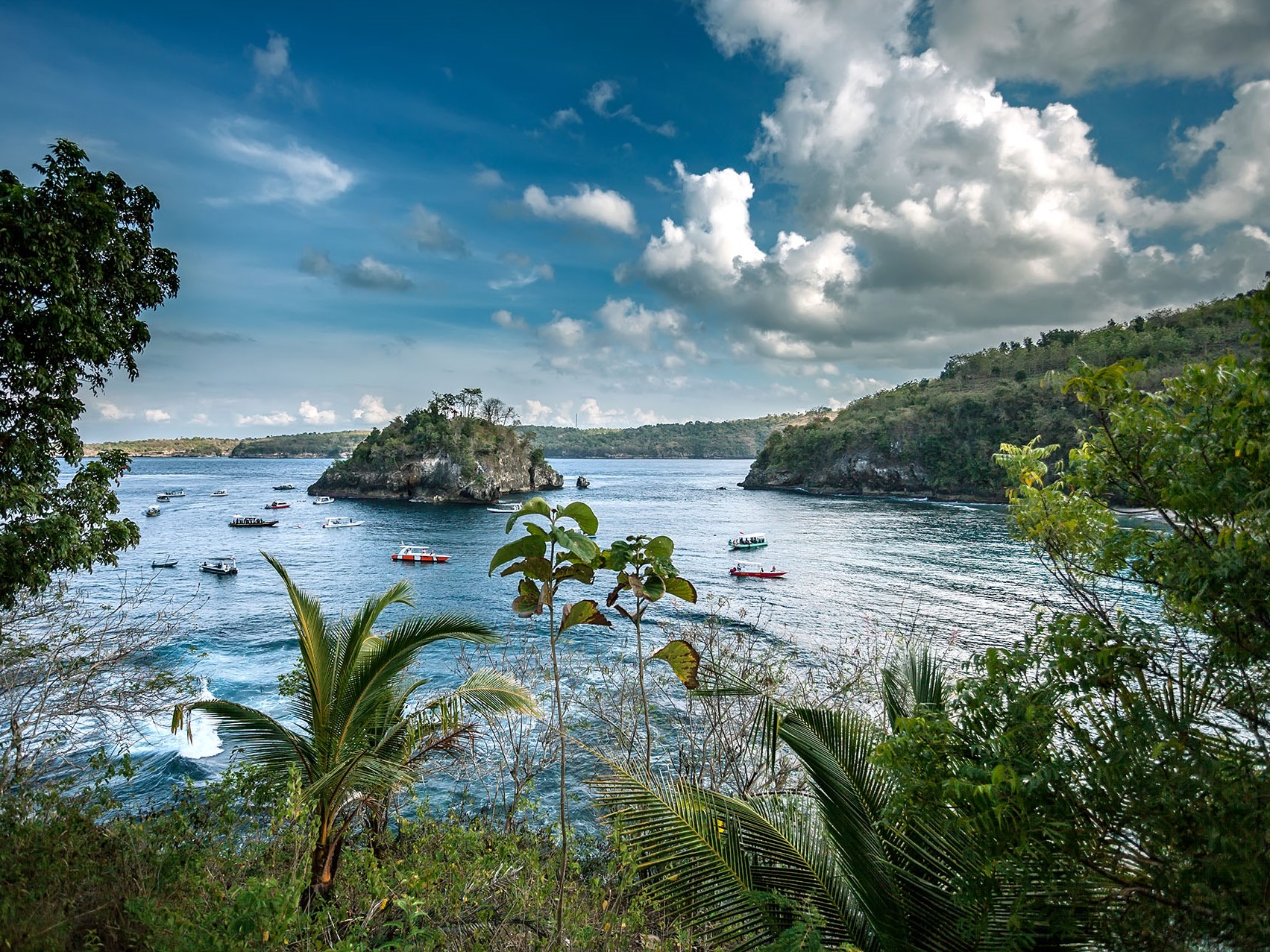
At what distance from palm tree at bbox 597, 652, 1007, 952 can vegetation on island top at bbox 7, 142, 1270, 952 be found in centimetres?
2

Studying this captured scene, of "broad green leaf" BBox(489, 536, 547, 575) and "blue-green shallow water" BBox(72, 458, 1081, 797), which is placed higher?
"broad green leaf" BBox(489, 536, 547, 575)

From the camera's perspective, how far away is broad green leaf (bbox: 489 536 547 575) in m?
4.29

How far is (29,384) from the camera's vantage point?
25.9ft

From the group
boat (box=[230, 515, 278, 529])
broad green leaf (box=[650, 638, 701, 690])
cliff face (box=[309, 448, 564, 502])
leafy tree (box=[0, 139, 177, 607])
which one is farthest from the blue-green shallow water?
broad green leaf (box=[650, 638, 701, 690])

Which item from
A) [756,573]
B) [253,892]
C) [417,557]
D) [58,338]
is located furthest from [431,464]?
[253,892]

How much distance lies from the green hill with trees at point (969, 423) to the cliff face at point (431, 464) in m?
50.8

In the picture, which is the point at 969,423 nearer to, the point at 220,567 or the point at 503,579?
the point at 503,579

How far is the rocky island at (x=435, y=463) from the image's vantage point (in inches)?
3634

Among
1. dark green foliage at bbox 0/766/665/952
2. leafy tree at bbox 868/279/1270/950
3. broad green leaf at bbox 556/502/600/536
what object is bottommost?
dark green foliage at bbox 0/766/665/952

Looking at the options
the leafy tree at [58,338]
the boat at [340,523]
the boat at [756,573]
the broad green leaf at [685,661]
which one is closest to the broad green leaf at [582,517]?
the broad green leaf at [685,661]

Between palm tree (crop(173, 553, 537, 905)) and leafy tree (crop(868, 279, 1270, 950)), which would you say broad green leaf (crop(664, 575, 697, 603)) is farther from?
palm tree (crop(173, 553, 537, 905))

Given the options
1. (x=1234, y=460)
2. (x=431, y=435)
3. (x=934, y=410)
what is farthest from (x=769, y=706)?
(x=934, y=410)

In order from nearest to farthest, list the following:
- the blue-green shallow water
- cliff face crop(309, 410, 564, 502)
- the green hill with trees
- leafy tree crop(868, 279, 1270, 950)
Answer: leafy tree crop(868, 279, 1270, 950) < the blue-green shallow water < the green hill with trees < cliff face crop(309, 410, 564, 502)

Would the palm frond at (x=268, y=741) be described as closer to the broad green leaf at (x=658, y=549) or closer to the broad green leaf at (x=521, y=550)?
the broad green leaf at (x=521, y=550)
